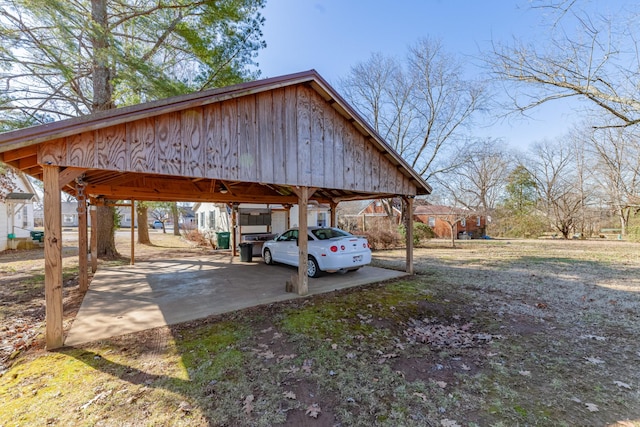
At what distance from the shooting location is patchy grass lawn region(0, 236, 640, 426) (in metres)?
2.72

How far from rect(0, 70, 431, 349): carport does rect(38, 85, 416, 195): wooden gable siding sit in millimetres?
16

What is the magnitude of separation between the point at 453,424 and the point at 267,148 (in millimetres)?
5068

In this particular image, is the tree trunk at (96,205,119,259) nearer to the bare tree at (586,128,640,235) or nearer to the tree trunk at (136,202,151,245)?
the tree trunk at (136,202,151,245)

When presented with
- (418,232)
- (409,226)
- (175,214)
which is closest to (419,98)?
(418,232)

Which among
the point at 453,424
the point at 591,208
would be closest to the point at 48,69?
the point at 453,424

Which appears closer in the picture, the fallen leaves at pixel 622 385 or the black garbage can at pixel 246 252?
the fallen leaves at pixel 622 385

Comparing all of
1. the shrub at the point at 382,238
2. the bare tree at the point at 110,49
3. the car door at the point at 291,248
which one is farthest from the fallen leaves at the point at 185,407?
the shrub at the point at 382,238

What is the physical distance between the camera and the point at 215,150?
5.18 m

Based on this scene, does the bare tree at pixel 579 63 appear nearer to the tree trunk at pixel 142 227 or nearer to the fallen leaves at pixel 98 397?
the fallen leaves at pixel 98 397

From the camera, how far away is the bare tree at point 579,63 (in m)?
6.41

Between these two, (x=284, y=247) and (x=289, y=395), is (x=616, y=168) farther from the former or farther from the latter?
(x=289, y=395)

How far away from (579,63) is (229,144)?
27.7ft

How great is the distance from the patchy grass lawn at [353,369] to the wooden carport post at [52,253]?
0.36 m

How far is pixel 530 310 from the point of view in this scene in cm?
566
